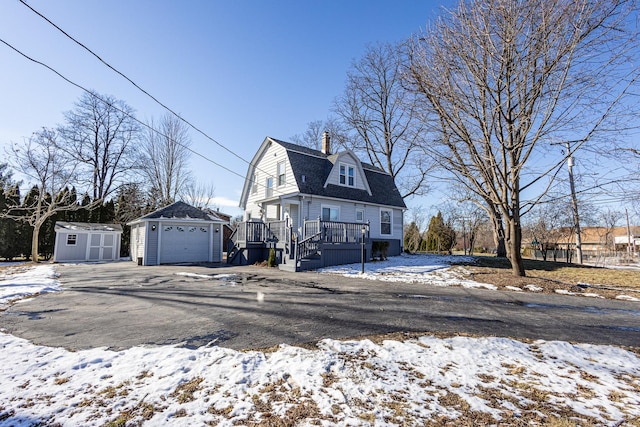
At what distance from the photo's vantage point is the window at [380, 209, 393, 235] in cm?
1924

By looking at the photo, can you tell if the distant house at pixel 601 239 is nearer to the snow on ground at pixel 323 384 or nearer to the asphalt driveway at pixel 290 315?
the asphalt driveway at pixel 290 315

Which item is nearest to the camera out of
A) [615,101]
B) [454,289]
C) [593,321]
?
[593,321]

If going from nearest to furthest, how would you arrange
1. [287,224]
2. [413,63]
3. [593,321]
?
[593,321] → [413,63] → [287,224]

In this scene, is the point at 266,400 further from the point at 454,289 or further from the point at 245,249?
the point at 245,249

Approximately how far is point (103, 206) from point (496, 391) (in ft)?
102

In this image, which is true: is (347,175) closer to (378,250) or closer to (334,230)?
(378,250)

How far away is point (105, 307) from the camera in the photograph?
20.5 feet

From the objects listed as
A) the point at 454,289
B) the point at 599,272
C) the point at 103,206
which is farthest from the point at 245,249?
the point at 103,206

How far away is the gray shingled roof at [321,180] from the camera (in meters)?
16.1

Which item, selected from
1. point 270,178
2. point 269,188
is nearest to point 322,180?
point 269,188

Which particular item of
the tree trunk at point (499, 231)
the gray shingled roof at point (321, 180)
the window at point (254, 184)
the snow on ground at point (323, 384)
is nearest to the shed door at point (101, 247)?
the window at point (254, 184)

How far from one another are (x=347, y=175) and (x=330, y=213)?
2945 mm

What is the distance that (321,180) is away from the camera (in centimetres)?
1697

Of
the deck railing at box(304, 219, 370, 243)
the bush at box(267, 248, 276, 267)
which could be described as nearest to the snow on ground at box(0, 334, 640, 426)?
the deck railing at box(304, 219, 370, 243)
